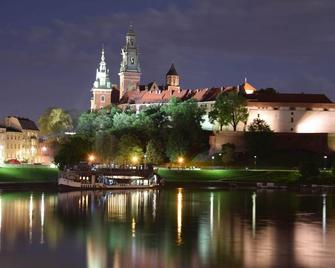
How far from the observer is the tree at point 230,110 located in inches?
4193

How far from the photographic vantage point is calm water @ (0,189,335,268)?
3353 centimetres

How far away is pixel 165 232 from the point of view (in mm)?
42000

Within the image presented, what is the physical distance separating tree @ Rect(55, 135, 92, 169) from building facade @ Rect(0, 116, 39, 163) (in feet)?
84.0

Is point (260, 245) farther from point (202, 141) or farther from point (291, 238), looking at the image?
point (202, 141)

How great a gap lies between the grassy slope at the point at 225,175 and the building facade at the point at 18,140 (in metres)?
38.5

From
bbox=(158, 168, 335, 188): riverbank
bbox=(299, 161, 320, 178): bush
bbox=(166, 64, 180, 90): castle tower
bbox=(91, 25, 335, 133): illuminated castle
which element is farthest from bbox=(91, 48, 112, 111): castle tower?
bbox=(299, 161, 320, 178): bush

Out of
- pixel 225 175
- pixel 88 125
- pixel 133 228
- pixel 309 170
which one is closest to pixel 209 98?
pixel 88 125

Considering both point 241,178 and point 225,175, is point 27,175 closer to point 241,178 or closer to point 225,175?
point 225,175

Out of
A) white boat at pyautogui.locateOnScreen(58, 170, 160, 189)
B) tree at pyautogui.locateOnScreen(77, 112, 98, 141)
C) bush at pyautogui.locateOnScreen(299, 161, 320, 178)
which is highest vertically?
tree at pyautogui.locateOnScreen(77, 112, 98, 141)

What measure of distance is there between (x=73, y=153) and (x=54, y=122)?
40893 millimetres

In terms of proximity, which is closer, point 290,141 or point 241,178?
point 241,178

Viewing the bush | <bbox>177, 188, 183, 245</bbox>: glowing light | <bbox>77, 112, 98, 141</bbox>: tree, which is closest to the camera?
<bbox>177, 188, 183, 245</bbox>: glowing light

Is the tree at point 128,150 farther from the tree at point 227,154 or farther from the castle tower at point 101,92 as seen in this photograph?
the castle tower at point 101,92

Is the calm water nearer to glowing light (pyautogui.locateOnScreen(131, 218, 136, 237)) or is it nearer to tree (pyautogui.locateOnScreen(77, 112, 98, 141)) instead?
glowing light (pyautogui.locateOnScreen(131, 218, 136, 237))
